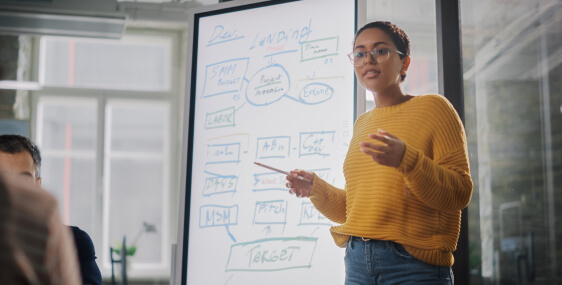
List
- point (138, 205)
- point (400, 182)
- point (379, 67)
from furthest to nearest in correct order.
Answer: point (138, 205)
point (379, 67)
point (400, 182)

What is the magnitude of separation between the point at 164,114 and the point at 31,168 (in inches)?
161

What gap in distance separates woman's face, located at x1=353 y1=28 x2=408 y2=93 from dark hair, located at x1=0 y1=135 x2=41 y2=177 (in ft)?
2.97

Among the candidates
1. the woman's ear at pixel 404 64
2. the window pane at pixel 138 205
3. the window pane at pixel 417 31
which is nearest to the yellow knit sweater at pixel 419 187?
the woman's ear at pixel 404 64

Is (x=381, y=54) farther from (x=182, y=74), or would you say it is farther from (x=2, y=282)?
(x=182, y=74)

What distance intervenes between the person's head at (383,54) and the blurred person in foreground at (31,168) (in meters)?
0.84

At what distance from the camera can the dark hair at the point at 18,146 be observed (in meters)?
1.49

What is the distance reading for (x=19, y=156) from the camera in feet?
4.91

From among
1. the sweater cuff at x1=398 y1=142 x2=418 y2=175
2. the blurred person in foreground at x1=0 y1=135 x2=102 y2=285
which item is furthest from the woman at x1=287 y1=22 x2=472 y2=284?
the blurred person in foreground at x1=0 y1=135 x2=102 y2=285

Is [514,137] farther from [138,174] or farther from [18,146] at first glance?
[138,174]

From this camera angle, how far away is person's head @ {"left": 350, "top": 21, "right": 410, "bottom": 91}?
149 cm

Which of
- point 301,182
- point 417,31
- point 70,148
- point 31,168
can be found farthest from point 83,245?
point 70,148

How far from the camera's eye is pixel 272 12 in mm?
2125

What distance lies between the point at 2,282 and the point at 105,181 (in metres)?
5.21

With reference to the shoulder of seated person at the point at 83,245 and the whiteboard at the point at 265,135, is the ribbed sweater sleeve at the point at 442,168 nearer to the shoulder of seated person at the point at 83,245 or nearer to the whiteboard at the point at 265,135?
the whiteboard at the point at 265,135
